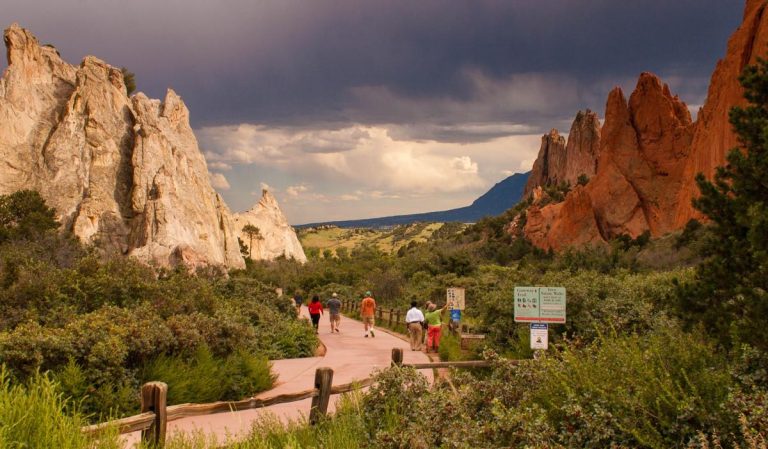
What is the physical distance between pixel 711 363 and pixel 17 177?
191 ft

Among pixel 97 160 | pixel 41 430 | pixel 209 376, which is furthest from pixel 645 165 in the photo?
pixel 41 430

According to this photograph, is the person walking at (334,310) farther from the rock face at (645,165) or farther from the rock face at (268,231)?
the rock face at (268,231)

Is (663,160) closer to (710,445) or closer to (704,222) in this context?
(704,222)

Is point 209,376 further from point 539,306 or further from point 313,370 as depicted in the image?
point 539,306

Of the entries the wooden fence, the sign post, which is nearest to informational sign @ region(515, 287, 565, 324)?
the sign post

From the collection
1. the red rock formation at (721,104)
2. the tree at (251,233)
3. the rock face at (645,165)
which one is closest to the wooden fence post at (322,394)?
the red rock formation at (721,104)

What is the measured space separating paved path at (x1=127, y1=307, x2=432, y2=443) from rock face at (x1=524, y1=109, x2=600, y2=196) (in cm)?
7859

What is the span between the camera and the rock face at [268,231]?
106 meters

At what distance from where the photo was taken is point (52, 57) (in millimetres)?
63156

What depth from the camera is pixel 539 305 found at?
39.7ft

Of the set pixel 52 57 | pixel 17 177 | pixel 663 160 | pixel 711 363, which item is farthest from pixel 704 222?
pixel 52 57

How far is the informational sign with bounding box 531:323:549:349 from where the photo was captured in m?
11.7

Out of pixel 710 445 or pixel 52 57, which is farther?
pixel 52 57

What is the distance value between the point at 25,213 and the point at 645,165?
55523 millimetres
